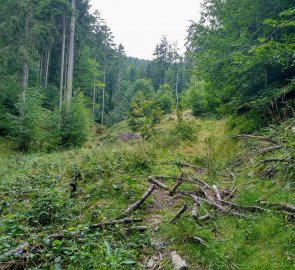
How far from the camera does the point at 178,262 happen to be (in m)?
2.64

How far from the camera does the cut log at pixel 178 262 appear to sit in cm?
256

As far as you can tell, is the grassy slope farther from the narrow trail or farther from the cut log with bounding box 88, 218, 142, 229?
the cut log with bounding box 88, 218, 142, 229

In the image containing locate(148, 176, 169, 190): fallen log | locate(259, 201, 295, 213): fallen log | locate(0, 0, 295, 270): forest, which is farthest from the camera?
locate(148, 176, 169, 190): fallen log

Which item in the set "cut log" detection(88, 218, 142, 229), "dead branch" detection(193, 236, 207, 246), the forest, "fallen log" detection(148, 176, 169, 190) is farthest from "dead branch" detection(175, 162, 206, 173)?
"dead branch" detection(193, 236, 207, 246)

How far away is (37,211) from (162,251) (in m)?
1.88

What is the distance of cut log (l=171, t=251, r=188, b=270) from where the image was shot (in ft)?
8.41

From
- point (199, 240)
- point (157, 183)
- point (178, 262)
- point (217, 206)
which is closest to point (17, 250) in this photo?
point (178, 262)

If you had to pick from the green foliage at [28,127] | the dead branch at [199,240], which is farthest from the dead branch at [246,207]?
the green foliage at [28,127]

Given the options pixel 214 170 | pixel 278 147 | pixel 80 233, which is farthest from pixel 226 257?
pixel 214 170

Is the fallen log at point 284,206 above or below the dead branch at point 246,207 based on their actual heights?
above

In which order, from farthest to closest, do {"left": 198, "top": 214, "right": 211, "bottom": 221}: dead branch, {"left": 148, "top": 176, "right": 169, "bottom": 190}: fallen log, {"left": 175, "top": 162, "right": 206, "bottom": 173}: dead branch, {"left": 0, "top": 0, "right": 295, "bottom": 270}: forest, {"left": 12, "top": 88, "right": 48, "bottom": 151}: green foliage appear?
{"left": 12, "top": 88, "right": 48, "bottom": 151}: green foliage, {"left": 175, "top": 162, "right": 206, "bottom": 173}: dead branch, {"left": 148, "top": 176, "right": 169, "bottom": 190}: fallen log, {"left": 198, "top": 214, "right": 211, "bottom": 221}: dead branch, {"left": 0, "top": 0, "right": 295, "bottom": 270}: forest

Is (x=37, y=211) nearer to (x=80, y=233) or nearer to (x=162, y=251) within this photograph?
(x=80, y=233)

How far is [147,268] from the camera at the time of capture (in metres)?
2.65

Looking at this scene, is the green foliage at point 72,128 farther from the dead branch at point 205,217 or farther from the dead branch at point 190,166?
the dead branch at point 205,217
